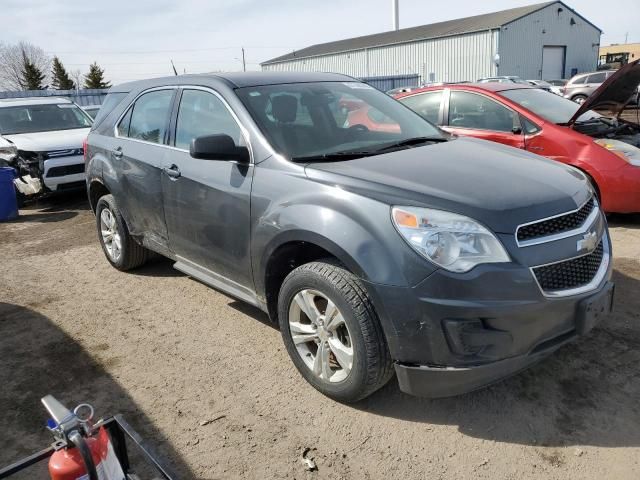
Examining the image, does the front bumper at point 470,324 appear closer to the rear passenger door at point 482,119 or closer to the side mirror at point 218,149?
the side mirror at point 218,149

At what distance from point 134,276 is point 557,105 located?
509cm

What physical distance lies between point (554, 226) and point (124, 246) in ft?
12.1

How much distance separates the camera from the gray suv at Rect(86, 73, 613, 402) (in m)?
2.33

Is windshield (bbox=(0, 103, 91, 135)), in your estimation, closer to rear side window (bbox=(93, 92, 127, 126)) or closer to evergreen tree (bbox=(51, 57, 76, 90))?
rear side window (bbox=(93, 92, 127, 126))

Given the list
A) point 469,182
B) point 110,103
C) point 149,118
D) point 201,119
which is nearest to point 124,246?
point 149,118

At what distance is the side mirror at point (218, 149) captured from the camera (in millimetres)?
2994

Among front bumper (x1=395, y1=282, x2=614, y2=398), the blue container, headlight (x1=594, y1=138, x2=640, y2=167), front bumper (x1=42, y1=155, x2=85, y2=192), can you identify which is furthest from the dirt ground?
front bumper (x1=42, y1=155, x2=85, y2=192)

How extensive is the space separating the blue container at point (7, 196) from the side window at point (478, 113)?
244 inches

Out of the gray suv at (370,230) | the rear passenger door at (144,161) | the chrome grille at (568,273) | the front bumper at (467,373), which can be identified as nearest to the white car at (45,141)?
the rear passenger door at (144,161)

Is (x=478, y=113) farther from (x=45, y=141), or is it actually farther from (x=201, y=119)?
(x=45, y=141)

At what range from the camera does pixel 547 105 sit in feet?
20.0

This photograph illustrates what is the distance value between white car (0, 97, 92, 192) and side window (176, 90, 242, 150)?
209 inches

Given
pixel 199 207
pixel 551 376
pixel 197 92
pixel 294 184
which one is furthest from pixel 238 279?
pixel 551 376

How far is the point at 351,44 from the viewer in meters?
49.8
